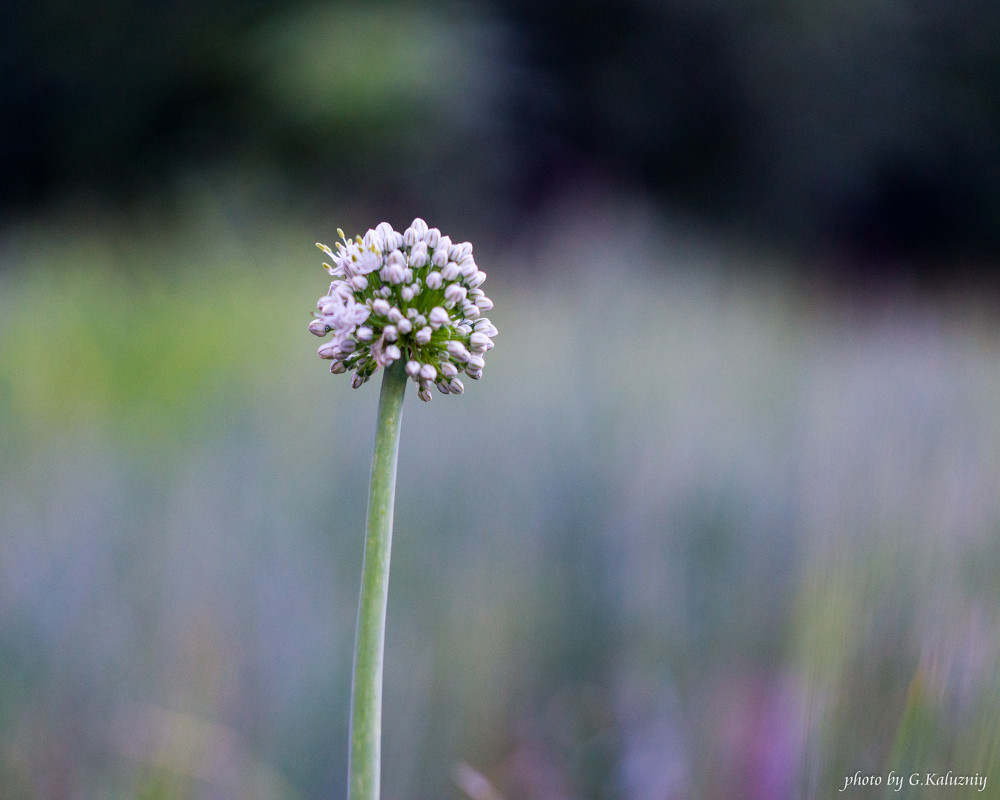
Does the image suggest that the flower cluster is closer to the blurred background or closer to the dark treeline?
the blurred background

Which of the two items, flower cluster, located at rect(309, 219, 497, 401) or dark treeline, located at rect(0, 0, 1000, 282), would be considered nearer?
flower cluster, located at rect(309, 219, 497, 401)

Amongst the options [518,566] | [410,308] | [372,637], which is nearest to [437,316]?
[410,308]

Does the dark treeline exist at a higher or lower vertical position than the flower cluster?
higher

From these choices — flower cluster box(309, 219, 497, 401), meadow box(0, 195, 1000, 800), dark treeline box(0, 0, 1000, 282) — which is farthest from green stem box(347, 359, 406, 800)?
dark treeline box(0, 0, 1000, 282)

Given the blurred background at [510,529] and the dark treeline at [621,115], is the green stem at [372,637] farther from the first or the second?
the dark treeline at [621,115]

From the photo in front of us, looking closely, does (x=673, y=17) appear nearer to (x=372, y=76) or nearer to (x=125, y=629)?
(x=372, y=76)

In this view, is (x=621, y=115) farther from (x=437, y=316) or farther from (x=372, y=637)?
(x=372, y=637)

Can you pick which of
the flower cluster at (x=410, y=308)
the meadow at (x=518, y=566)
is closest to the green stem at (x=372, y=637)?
the flower cluster at (x=410, y=308)
